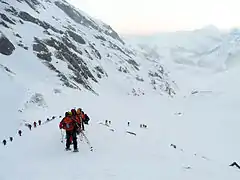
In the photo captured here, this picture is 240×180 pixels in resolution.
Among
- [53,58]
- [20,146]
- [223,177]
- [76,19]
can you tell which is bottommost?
[223,177]

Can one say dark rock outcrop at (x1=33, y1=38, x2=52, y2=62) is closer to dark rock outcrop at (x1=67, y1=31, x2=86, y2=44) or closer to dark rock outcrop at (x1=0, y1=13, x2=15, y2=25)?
dark rock outcrop at (x1=0, y1=13, x2=15, y2=25)

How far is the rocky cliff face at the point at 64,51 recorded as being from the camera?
2862 inches

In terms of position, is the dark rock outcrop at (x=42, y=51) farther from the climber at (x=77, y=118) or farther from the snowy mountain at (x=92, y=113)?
the climber at (x=77, y=118)

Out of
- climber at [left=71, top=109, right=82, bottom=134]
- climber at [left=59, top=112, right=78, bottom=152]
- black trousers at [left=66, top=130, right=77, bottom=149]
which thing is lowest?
black trousers at [left=66, top=130, right=77, bottom=149]

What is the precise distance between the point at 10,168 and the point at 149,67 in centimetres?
13547

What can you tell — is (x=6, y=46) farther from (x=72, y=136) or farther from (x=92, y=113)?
(x=72, y=136)

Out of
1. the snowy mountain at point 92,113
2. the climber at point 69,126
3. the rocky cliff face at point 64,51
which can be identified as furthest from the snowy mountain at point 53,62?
the climber at point 69,126

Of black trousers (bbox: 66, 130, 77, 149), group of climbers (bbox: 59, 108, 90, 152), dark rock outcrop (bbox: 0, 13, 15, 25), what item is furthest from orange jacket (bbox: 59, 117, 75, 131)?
dark rock outcrop (bbox: 0, 13, 15, 25)

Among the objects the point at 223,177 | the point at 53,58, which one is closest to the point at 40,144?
the point at 223,177

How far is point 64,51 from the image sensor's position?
3450 inches

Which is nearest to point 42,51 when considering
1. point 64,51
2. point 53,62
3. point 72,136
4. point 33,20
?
point 53,62

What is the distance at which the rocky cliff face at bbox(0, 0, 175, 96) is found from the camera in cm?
7269

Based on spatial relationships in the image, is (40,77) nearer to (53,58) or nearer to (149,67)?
(53,58)

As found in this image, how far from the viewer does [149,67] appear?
147875 mm
